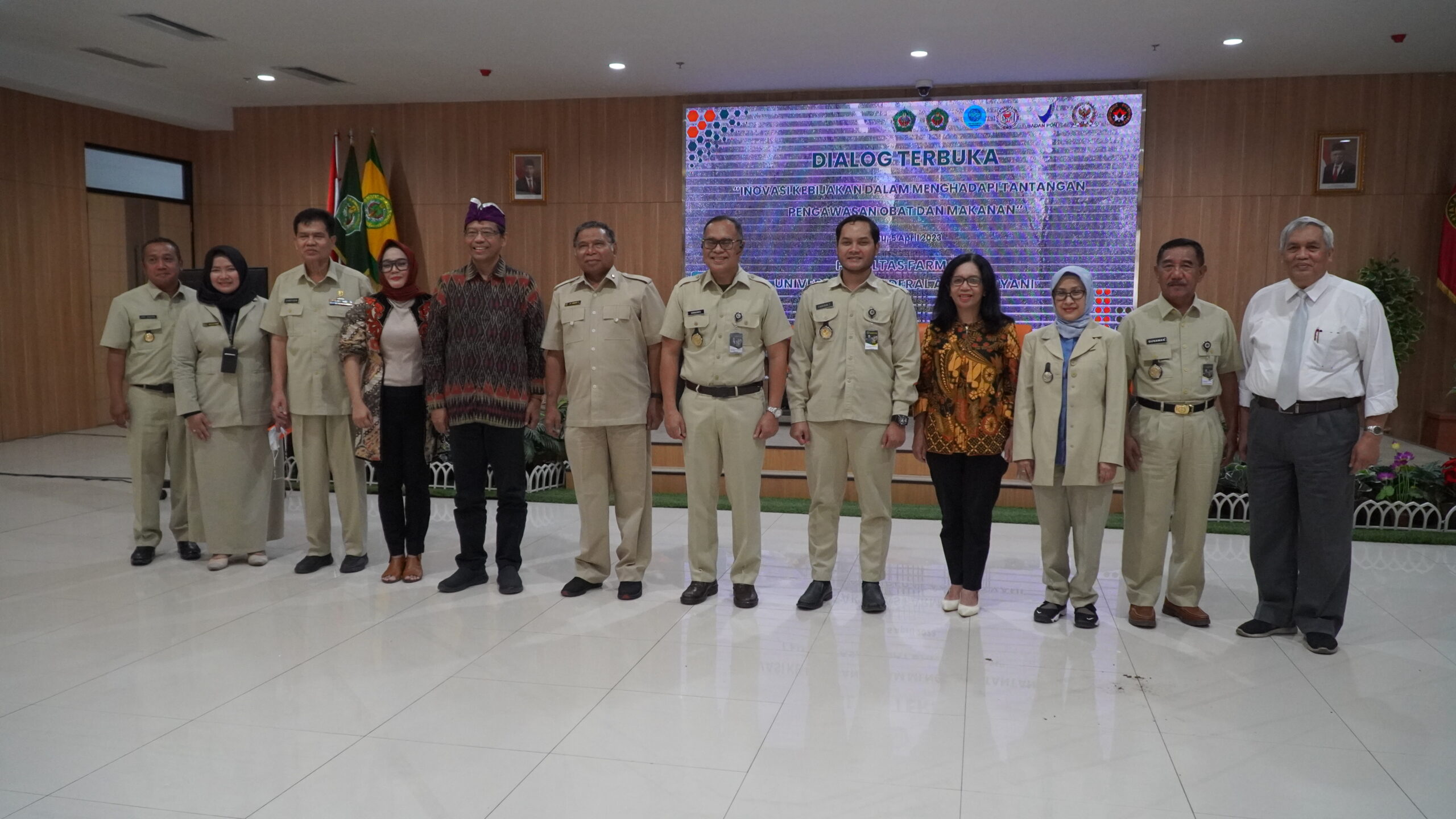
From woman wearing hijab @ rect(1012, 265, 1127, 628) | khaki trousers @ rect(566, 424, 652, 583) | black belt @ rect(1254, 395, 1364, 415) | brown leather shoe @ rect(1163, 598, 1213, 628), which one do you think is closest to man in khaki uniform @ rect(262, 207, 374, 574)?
khaki trousers @ rect(566, 424, 652, 583)

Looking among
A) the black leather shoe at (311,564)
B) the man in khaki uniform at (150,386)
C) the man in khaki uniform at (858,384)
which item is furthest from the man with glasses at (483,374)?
the man in khaki uniform at (150,386)

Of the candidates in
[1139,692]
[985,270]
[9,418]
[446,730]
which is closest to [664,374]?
[985,270]

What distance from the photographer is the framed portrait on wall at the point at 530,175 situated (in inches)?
370

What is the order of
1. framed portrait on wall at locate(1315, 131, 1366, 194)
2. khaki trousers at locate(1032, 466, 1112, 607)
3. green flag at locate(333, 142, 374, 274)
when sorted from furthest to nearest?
1. green flag at locate(333, 142, 374, 274)
2. framed portrait on wall at locate(1315, 131, 1366, 194)
3. khaki trousers at locate(1032, 466, 1112, 607)

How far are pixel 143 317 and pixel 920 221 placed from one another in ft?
19.6

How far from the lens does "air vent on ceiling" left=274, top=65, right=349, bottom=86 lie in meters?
8.30

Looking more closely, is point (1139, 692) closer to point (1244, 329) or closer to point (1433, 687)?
point (1433, 687)

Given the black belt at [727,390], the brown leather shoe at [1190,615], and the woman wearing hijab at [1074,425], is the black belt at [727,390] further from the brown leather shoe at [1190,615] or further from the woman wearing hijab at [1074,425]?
the brown leather shoe at [1190,615]

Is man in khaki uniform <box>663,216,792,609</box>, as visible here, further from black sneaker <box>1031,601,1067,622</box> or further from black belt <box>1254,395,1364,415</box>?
black belt <box>1254,395,1364,415</box>

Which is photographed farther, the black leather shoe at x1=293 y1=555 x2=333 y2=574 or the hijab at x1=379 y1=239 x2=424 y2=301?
the black leather shoe at x1=293 y1=555 x2=333 y2=574

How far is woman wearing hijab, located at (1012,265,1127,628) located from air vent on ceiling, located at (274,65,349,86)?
22.6 feet

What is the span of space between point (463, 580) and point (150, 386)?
1.86 metres

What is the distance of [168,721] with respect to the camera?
2.96 m

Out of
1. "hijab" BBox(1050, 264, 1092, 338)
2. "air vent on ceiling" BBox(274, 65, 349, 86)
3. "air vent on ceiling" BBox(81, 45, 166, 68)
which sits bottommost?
"hijab" BBox(1050, 264, 1092, 338)
